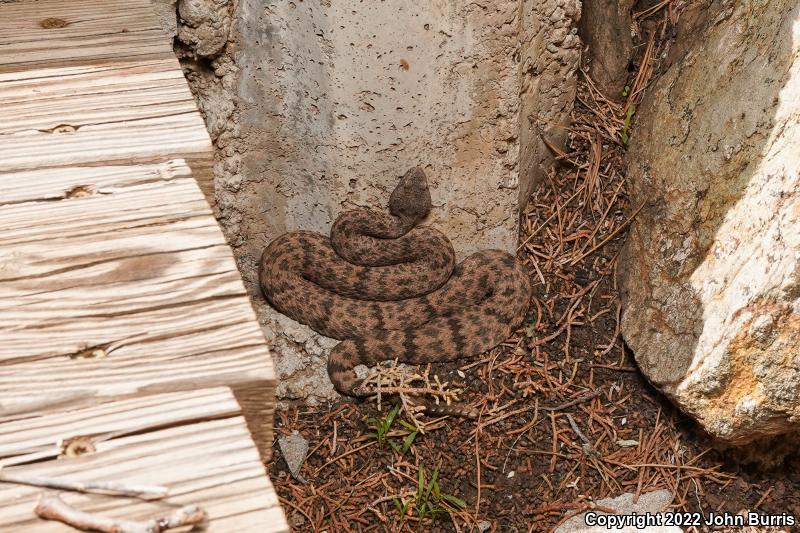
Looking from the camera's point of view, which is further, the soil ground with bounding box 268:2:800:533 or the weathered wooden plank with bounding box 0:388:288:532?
the soil ground with bounding box 268:2:800:533

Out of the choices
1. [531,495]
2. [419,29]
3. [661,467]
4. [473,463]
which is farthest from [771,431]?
[419,29]

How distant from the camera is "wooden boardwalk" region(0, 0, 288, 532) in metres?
1.63

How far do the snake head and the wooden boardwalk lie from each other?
6.25 feet

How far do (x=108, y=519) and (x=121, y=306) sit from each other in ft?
1.91

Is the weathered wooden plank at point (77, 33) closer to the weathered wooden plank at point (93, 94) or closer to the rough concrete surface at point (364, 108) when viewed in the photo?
the weathered wooden plank at point (93, 94)

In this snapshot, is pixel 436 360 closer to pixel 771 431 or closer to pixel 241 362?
pixel 771 431

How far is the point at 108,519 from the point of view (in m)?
1.51

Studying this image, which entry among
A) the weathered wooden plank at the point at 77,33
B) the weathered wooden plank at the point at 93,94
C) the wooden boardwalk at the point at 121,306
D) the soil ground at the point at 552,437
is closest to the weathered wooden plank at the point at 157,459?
the wooden boardwalk at the point at 121,306

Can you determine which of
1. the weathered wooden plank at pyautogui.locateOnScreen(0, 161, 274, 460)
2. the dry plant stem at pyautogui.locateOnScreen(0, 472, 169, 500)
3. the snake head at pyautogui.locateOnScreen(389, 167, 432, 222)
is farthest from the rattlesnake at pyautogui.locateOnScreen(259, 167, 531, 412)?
the dry plant stem at pyautogui.locateOnScreen(0, 472, 169, 500)

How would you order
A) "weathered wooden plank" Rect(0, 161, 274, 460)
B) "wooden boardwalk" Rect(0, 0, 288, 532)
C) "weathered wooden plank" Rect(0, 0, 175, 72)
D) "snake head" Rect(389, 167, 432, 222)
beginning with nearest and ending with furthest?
"wooden boardwalk" Rect(0, 0, 288, 532) < "weathered wooden plank" Rect(0, 161, 274, 460) < "weathered wooden plank" Rect(0, 0, 175, 72) < "snake head" Rect(389, 167, 432, 222)

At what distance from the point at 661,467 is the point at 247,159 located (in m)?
2.78

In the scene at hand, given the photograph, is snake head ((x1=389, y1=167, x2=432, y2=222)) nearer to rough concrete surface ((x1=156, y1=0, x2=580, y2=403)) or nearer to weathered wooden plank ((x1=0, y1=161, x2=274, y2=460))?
rough concrete surface ((x1=156, y1=0, x2=580, y2=403))

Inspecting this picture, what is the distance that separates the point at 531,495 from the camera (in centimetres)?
407

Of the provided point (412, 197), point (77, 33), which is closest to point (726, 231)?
point (412, 197)
